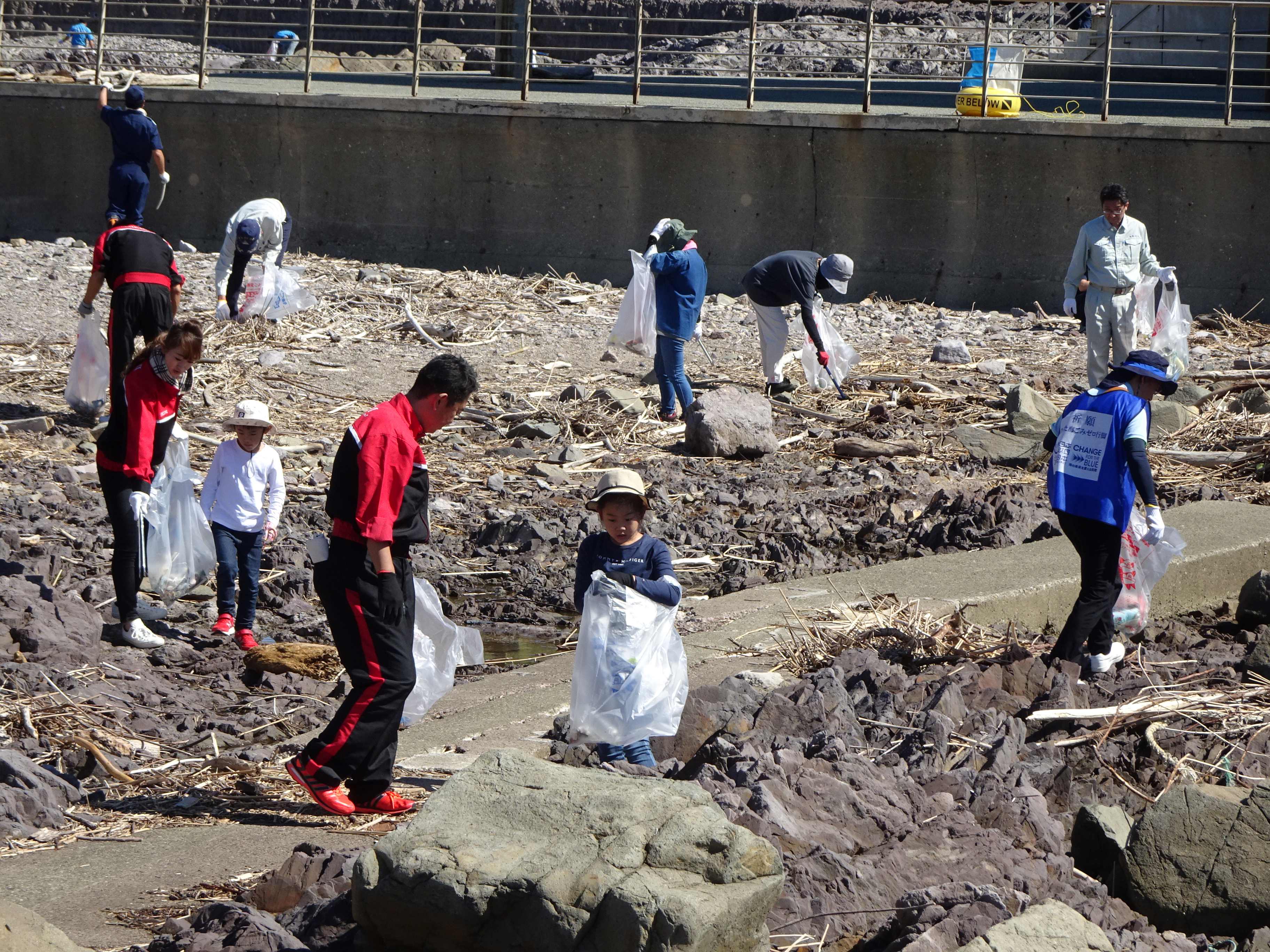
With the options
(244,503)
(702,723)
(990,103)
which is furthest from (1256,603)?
(990,103)

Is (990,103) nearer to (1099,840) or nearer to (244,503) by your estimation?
(244,503)

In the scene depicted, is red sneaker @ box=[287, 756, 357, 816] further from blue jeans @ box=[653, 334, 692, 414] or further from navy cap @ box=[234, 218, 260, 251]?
navy cap @ box=[234, 218, 260, 251]

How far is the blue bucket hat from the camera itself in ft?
18.0

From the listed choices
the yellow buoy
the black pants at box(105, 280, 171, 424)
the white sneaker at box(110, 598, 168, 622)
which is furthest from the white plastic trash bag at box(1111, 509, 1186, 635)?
the yellow buoy

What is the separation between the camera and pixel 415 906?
300cm

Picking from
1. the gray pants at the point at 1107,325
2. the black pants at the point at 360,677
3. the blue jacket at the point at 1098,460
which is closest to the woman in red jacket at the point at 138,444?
the black pants at the point at 360,677

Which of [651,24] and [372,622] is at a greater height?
[651,24]

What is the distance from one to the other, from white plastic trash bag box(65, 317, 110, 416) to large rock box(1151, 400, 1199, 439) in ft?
24.9

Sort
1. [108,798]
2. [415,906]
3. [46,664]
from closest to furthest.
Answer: [415,906]
[108,798]
[46,664]

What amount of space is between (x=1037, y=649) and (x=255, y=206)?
8429 mm

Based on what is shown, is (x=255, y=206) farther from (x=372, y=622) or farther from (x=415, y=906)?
(x=415, y=906)

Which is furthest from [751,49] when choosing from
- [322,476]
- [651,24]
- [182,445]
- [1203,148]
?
[651,24]

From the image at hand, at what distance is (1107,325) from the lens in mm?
10695

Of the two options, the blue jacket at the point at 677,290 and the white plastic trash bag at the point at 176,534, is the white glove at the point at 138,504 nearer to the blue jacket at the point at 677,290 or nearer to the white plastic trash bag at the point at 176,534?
the white plastic trash bag at the point at 176,534
